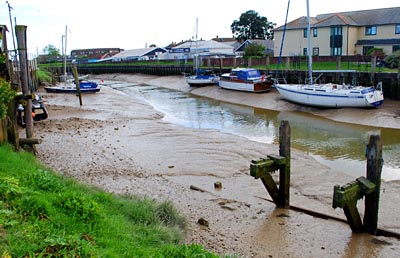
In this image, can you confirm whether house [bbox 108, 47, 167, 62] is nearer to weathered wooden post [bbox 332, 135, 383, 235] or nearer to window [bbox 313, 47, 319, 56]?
window [bbox 313, 47, 319, 56]

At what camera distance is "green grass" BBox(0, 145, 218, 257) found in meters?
4.39

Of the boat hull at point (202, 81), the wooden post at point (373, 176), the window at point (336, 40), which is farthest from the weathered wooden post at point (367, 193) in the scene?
the window at point (336, 40)

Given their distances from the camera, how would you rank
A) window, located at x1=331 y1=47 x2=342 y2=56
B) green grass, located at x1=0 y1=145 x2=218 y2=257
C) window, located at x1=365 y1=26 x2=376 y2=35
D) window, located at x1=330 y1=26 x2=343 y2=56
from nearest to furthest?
green grass, located at x1=0 y1=145 x2=218 y2=257
window, located at x1=365 y1=26 x2=376 y2=35
window, located at x1=330 y1=26 x2=343 y2=56
window, located at x1=331 y1=47 x2=342 y2=56

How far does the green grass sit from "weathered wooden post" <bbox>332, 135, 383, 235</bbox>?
3052 mm

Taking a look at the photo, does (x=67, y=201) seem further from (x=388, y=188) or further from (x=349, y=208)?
(x=388, y=188)

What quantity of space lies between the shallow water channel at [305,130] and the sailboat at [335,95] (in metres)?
1.40

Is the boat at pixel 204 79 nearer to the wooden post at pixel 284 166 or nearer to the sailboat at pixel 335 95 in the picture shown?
the sailboat at pixel 335 95

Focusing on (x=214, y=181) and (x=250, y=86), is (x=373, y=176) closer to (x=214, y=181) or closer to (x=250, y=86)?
(x=214, y=181)

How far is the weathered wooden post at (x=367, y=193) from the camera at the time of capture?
25.6 ft

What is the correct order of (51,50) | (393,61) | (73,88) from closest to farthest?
(393,61) < (73,88) < (51,50)

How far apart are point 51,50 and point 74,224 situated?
132811 mm

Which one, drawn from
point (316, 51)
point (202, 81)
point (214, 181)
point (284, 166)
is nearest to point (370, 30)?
point (316, 51)

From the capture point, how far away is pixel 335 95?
26.2m

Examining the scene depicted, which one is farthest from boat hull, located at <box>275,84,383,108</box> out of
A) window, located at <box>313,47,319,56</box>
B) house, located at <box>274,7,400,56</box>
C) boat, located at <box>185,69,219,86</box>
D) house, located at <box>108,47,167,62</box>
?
house, located at <box>108,47,167,62</box>
